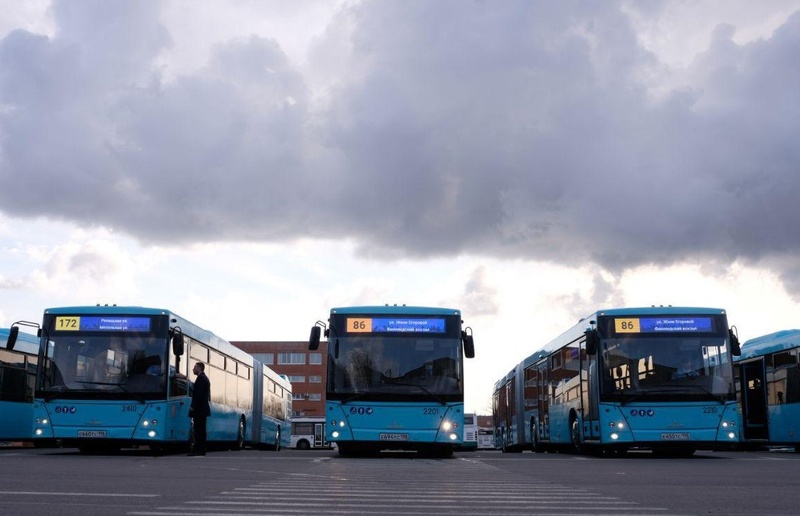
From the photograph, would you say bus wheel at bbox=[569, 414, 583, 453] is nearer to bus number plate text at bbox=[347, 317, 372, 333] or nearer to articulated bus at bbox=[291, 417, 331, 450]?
bus number plate text at bbox=[347, 317, 372, 333]

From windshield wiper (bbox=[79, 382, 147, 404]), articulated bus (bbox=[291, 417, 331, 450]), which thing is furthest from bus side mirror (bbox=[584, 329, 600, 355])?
articulated bus (bbox=[291, 417, 331, 450])

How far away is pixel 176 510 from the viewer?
803cm

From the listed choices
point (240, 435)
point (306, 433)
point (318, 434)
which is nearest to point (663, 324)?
point (240, 435)

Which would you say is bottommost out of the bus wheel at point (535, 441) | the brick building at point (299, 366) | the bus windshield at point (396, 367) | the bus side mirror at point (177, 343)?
the bus wheel at point (535, 441)

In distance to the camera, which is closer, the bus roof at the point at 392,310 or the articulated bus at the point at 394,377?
the articulated bus at the point at 394,377

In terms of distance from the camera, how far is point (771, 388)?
94.6ft

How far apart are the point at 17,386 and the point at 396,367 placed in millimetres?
11392

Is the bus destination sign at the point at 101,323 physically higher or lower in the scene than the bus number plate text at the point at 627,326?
higher

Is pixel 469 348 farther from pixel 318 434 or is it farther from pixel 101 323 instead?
pixel 318 434

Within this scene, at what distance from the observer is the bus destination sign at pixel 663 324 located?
21984 mm

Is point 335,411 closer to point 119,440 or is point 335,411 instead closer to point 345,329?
point 345,329

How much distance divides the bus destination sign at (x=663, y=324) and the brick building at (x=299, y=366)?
4600 inches

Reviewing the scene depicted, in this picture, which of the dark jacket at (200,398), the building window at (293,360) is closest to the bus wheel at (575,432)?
the dark jacket at (200,398)

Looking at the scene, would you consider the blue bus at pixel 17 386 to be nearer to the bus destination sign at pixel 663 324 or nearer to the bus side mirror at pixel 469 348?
the bus side mirror at pixel 469 348
